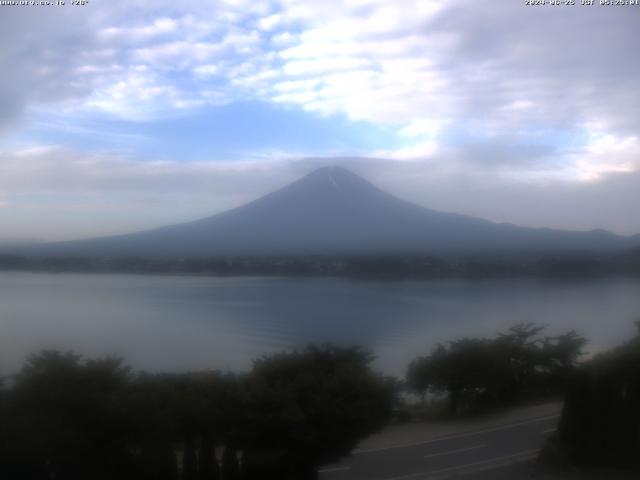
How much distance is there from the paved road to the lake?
950 millimetres

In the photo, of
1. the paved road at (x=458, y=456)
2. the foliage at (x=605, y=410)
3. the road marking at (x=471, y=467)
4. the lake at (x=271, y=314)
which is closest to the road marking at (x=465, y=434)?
the paved road at (x=458, y=456)

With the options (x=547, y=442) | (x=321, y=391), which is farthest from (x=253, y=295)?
(x=547, y=442)

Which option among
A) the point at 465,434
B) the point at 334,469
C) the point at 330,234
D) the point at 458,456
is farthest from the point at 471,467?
the point at 330,234

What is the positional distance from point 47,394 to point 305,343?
2368 millimetres

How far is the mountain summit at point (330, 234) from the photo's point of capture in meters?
7.83

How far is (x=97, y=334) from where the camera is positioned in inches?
255

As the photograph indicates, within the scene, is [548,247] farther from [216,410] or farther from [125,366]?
[125,366]

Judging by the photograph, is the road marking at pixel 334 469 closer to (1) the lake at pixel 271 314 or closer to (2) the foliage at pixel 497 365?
(1) the lake at pixel 271 314

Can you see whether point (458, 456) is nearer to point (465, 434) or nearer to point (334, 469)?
point (465, 434)

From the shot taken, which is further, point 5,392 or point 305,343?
point 305,343

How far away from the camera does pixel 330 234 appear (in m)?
10.1

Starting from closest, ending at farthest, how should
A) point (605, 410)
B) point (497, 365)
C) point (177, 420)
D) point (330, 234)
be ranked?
point (177, 420)
point (605, 410)
point (497, 365)
point (330, 234)

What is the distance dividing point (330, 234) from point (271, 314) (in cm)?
275

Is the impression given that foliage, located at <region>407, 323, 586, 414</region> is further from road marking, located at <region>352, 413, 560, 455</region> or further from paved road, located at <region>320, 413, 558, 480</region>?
paved road, located at <region>320, 413, 558, 480</region>
